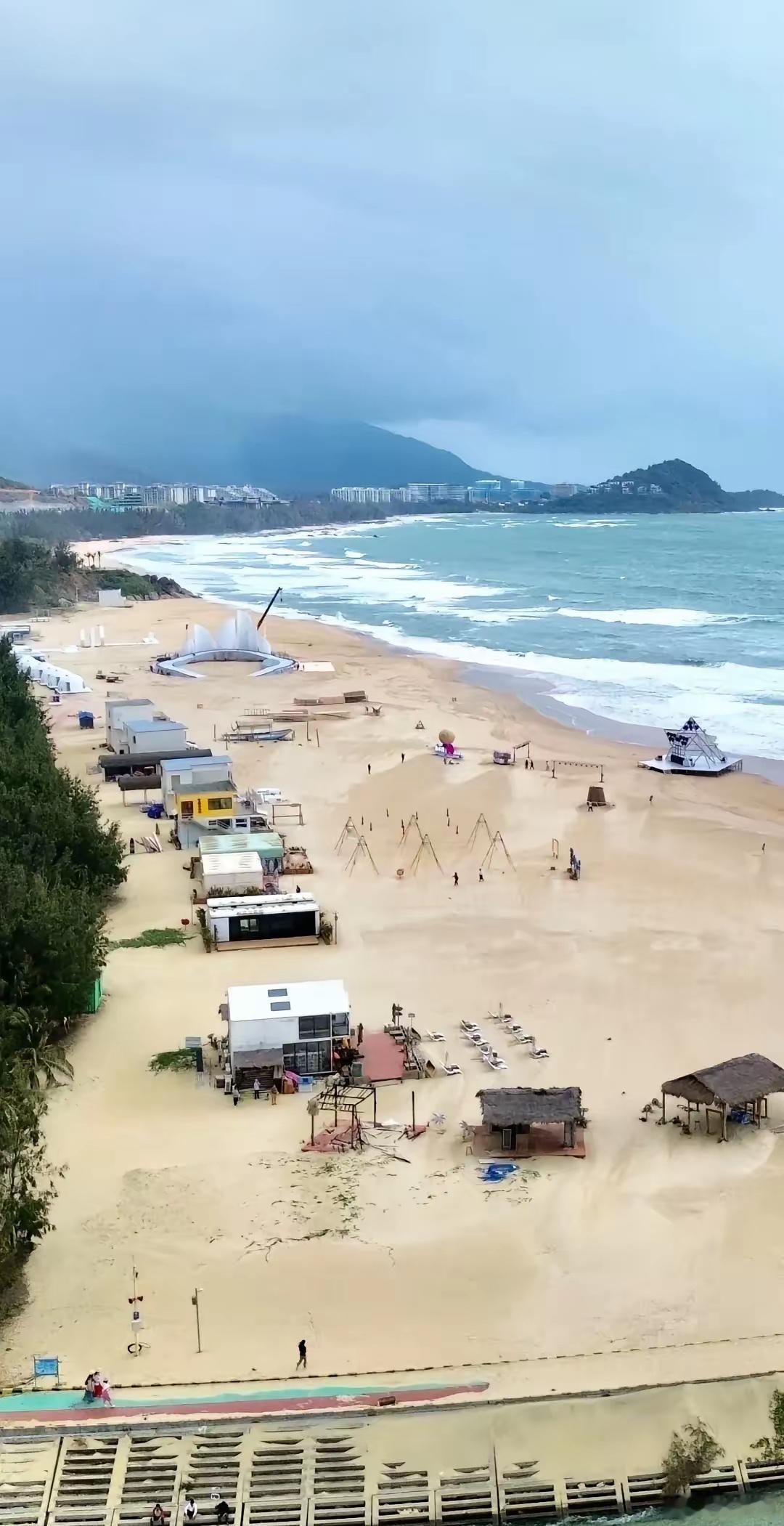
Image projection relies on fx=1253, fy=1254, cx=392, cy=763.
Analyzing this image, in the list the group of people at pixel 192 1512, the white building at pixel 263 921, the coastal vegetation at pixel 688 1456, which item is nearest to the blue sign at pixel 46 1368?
the group of people at pixel 192 1512

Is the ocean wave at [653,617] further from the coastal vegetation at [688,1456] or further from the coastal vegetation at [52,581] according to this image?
the coastal vegetation at [688,1456]

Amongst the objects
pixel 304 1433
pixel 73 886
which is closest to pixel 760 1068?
pixel 304 1433

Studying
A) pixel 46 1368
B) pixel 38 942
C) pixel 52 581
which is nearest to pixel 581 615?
pixel 52 581

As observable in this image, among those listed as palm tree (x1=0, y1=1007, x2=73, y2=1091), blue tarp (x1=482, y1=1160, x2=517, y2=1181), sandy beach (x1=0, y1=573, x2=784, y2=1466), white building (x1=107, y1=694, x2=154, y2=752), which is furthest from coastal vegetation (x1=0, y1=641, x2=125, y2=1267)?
white building (x1=107, y1=694, x2=154, y2=752)

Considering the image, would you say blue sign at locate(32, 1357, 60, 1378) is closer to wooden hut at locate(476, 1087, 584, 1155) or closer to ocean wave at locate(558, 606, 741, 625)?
wooden hut at locate(476, 1087, 584, 1155)

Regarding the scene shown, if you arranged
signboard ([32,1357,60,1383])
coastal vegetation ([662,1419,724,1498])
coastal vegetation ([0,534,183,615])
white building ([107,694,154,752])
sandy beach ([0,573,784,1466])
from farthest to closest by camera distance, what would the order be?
1. coastal vegetation ([0,534,183,615])
2. white building ([107,694,154,752])
3. sandy beach ([0,573,784,1466])
4. signboard ([32,1357,60,1383])
5. coastal vegetation ([662,1419,724,1498])
